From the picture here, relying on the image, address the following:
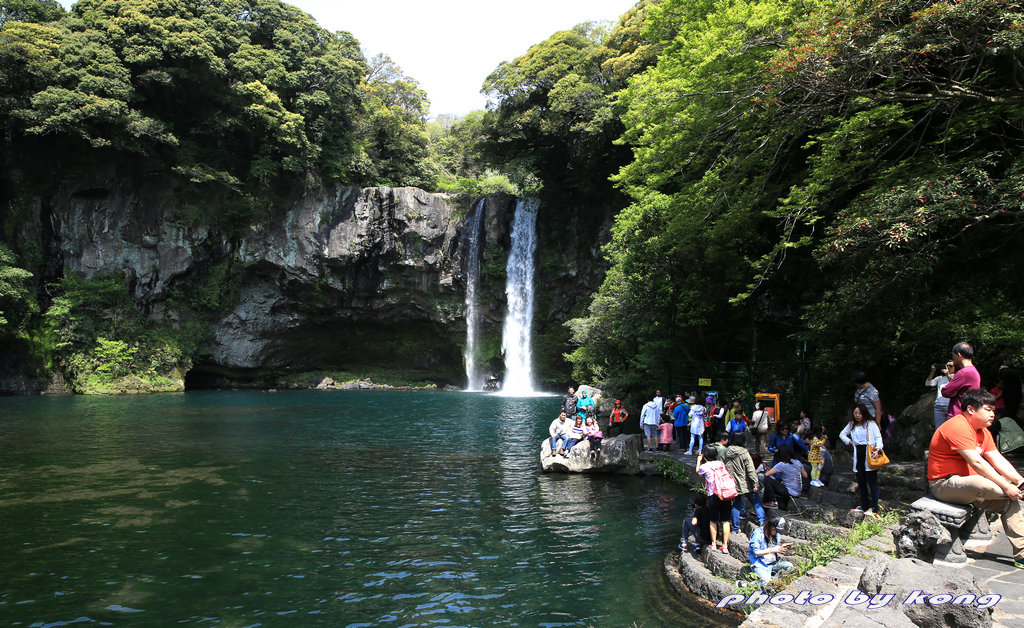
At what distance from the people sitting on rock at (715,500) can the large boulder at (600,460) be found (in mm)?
5290

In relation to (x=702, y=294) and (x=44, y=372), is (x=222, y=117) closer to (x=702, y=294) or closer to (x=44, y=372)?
(x=44, y=372)

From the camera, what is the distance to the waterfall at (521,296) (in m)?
36.8

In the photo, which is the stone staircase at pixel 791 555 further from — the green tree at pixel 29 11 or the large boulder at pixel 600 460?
the green tree at pixel 29 11

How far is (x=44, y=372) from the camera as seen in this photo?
3067cm

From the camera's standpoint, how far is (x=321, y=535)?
306 inches

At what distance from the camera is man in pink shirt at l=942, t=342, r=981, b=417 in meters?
5.39

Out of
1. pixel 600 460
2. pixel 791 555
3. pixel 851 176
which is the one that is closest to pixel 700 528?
pixel 791 555

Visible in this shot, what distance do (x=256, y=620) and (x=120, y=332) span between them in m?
32.8

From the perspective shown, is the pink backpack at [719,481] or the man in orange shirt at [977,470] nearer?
the man in orange shirt at [977,470]

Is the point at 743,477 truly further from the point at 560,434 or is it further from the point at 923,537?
the point at 560,434

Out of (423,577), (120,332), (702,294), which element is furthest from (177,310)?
(423,577)

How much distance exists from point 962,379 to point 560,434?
7898 millimetres

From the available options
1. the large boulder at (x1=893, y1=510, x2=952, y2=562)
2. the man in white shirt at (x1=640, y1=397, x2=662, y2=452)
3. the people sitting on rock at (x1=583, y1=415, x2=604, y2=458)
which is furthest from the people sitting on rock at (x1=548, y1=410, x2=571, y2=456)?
the large boulder at (x1=893, y1=510, x2=952, y2=562)

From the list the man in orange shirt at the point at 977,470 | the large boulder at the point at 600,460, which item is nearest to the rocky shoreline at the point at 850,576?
the man in orange shirt at the point at 977,470
